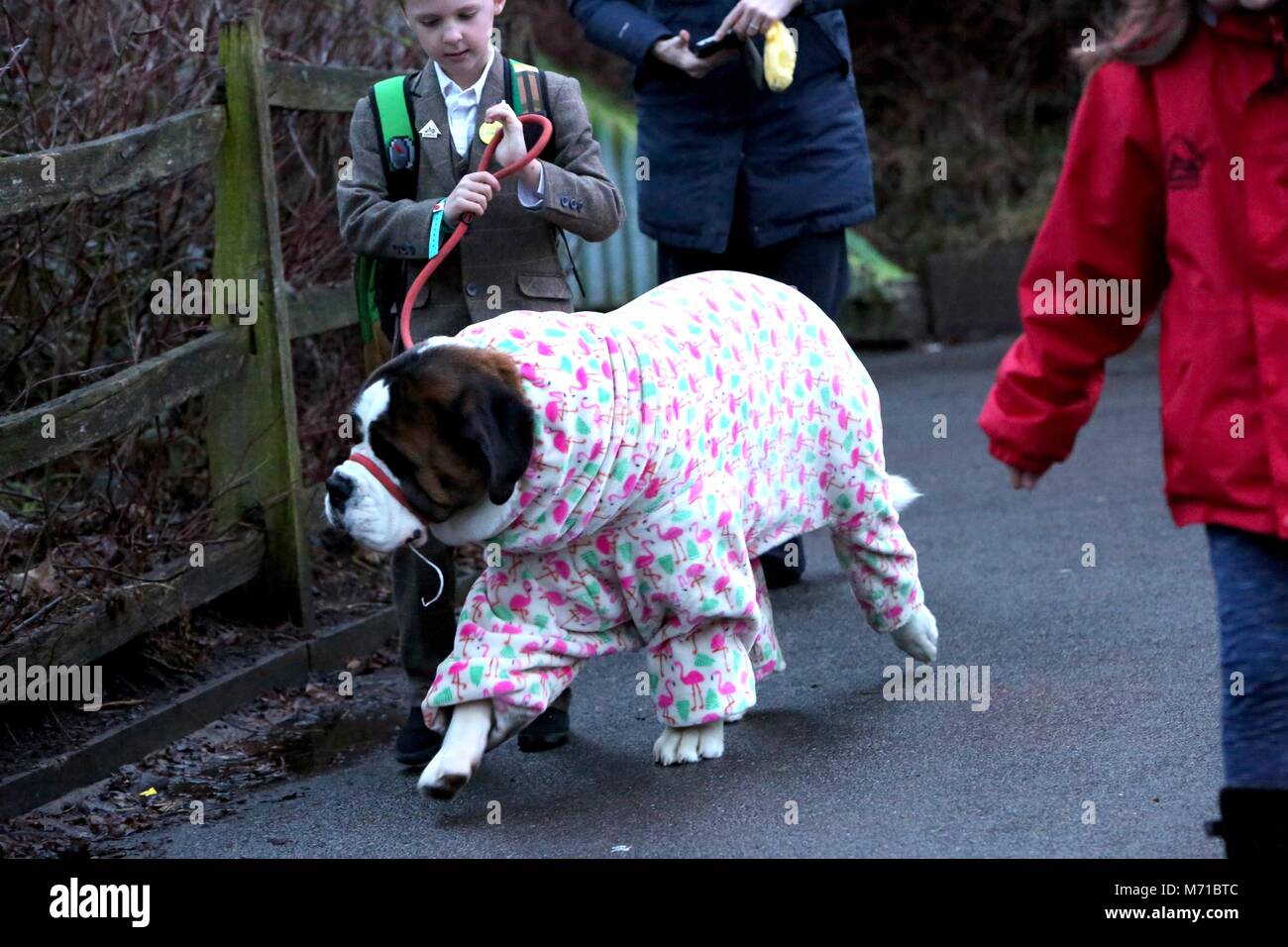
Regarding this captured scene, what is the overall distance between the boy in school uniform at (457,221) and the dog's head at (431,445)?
607 mm

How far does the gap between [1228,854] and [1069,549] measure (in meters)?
3.67

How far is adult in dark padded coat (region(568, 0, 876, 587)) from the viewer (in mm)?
5875

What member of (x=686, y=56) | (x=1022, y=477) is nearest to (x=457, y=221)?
(x=686, y=56)

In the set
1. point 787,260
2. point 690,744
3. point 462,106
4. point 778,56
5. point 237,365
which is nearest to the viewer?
point 690,744

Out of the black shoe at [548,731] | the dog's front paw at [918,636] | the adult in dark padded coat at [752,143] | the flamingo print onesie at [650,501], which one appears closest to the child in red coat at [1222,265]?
the flamingo print onesie at [650,501]

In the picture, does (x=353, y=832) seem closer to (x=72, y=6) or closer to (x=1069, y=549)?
(x=72, y=6)

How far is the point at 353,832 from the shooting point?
14.2 ft

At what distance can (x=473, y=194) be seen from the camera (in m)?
4.34

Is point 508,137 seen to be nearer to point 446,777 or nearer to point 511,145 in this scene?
point 511,145

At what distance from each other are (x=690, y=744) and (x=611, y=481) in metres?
0.85

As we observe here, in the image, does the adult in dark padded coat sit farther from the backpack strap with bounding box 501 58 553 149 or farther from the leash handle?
the leash handle

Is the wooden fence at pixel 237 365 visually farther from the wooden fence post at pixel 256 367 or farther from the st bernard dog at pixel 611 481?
the st bernard dog at pixel 611 481

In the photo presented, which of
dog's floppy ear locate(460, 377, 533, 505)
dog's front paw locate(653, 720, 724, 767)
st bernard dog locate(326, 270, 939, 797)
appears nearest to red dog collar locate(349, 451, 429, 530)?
st bernard dog locate(326, 270, 939, 797)

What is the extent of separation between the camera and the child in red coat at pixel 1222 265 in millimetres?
3012
